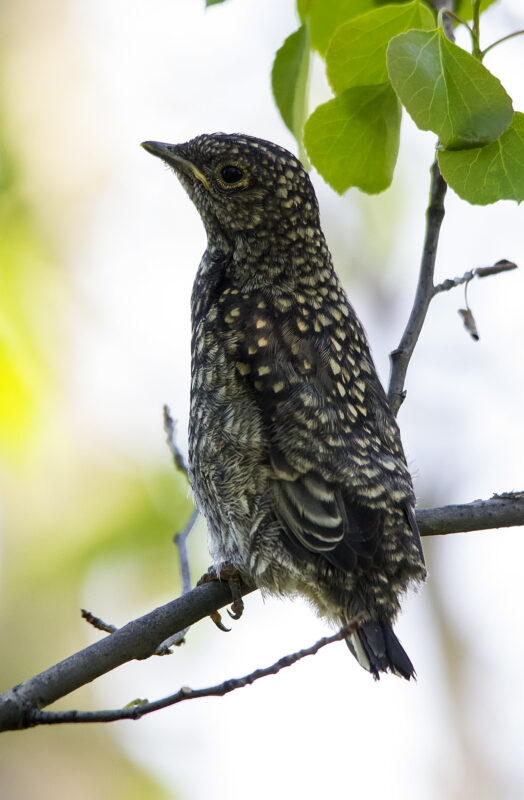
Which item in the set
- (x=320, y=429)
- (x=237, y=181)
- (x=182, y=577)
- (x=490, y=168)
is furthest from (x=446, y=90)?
(x=182, y=577)

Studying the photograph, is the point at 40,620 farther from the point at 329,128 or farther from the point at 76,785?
the point at 329,128

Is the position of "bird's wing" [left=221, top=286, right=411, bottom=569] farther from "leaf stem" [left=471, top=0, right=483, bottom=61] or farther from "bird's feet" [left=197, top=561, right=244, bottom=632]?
"leaf stem" [left=471, top=0, right=483, bottom=61]

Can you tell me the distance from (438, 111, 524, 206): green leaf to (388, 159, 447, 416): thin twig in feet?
1.77

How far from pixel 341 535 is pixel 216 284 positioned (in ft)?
3.85

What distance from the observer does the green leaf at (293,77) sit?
3352 mm

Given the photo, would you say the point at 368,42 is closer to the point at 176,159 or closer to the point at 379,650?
the point at 176,159

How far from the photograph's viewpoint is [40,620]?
22.9 feet

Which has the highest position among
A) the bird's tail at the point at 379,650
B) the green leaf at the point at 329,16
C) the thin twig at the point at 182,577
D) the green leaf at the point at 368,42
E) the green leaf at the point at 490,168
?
the green leaf at the point at 329,16

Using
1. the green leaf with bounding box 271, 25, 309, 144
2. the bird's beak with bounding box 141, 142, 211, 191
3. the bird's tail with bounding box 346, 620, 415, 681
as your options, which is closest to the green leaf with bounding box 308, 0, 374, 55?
the green leaf with bounding box 271, 25, 309, 144

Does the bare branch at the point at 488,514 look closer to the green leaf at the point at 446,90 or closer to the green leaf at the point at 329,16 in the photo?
the green leaf at the point at 446,90

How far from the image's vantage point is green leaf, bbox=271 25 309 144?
335 centimetres

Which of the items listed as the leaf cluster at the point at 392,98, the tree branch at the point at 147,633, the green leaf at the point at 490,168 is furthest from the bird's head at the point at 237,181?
the tree branch at the point at 147,633

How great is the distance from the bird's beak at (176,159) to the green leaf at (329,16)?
2.34ft

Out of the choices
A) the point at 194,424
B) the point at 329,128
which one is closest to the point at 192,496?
the point at 194,424
